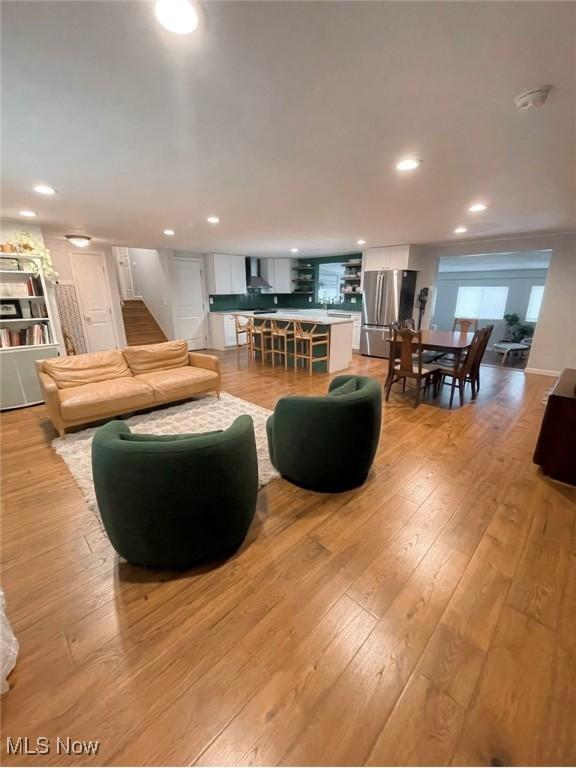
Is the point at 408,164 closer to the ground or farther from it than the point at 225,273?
farther from it

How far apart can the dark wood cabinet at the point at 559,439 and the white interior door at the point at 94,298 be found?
7.56m

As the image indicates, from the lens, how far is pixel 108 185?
280cm

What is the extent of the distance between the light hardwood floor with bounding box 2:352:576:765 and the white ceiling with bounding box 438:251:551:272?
6206 mm

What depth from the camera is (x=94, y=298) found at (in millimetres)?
6379

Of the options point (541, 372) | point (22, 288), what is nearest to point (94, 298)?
point (22, 288)

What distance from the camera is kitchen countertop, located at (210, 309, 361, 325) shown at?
5.58 m

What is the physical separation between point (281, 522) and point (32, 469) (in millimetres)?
2345

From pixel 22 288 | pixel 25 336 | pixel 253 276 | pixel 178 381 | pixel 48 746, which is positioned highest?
pixel 253 276

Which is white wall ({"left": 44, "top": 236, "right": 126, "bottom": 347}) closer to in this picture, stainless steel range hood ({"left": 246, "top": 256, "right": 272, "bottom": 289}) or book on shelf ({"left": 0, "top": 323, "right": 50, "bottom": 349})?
book on shelf ({"left": 0, "top": 323, "right": 50, "bottom": 349})

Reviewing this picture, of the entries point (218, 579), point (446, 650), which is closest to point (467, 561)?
point (446, 650)

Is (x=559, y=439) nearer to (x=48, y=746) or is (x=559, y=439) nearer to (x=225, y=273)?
(x=48, y=746)

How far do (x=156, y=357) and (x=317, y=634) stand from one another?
12.2 feet

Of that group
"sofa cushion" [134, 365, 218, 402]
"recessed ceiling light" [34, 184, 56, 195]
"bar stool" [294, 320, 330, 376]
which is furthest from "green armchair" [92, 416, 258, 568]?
"bar stool" [294, 320, 330, 376]

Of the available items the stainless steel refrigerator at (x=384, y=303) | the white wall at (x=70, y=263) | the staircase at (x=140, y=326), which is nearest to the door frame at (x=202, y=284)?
the staircase at (x=140, y=326)
